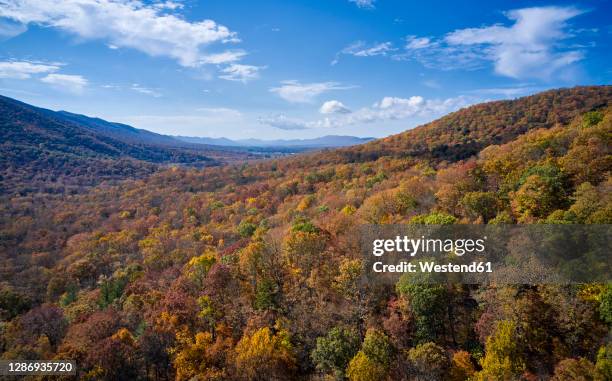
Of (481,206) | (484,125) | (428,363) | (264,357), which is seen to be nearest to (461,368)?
(428,363)

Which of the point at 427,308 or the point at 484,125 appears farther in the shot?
the point at 484,125

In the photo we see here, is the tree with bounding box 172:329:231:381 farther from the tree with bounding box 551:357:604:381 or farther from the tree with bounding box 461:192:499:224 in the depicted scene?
the tree with bounding box 461:192:499:224

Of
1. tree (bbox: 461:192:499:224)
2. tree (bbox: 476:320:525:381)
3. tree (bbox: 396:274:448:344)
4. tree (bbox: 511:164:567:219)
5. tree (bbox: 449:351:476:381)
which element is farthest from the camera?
tree (bbox: 461:192:499:224)

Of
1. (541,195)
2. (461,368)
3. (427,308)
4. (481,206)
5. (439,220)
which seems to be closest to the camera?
(461,368)

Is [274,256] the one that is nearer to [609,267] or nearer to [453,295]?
[453,295]

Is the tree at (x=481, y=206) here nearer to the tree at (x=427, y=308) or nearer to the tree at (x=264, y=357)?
the tree at (x=427, y=308)

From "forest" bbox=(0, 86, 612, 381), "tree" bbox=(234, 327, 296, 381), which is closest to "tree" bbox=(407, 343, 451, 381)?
"forest" bbox=(0, 86, 612, 381)

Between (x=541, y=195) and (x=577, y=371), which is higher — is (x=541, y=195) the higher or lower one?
the higher one

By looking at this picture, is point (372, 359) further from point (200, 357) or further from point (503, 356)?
point (200, 357)
